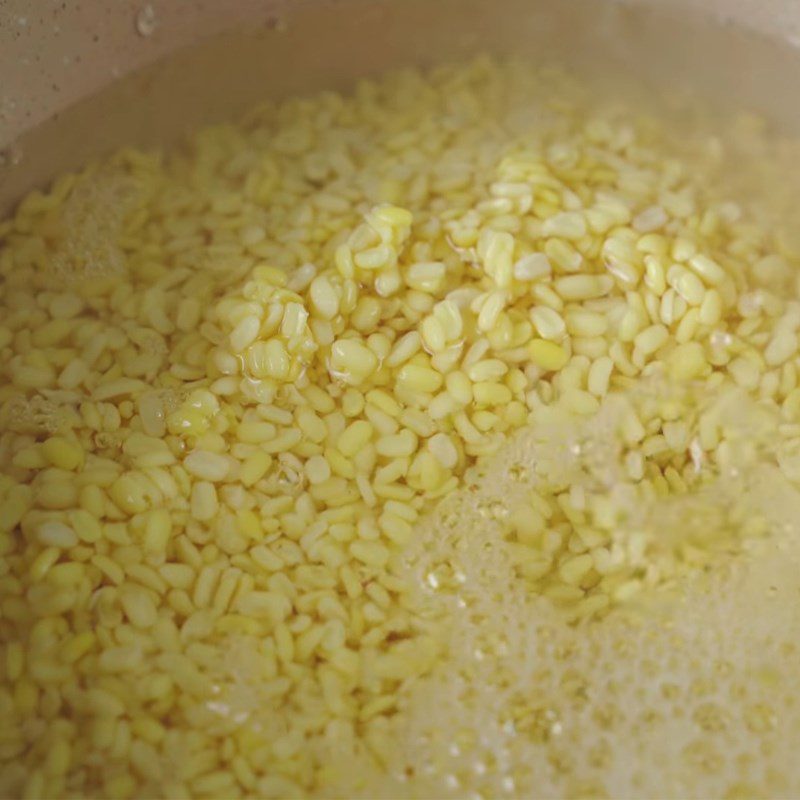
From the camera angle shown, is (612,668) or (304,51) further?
(304,51)

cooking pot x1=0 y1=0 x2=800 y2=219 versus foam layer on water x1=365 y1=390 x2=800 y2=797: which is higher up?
cooking pot x1=0 y1=0 x2=800 y2=219

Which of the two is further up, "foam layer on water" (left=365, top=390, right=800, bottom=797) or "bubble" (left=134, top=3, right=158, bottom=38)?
"bubble" (left=134, top=3, right=158, bottom=38)

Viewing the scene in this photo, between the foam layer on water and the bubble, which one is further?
the bubble

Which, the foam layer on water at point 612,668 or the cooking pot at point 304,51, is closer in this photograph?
the foam layer on water at point 612,668

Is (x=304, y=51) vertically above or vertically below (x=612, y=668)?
above

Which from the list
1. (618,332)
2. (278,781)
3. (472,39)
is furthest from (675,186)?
(278,781)

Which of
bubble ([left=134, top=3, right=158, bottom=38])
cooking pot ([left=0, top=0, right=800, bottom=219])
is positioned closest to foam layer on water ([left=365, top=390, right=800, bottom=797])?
cooking pot ([left=0, top=0, right=800, bottom=219])

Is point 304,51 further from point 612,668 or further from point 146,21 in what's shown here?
point 612,668

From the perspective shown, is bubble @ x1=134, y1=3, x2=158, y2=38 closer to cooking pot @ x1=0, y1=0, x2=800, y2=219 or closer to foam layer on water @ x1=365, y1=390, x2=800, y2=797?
cooking pot @ x1=0, y1=0, x2=800, y2=219

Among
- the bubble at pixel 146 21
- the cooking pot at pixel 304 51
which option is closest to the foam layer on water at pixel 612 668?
the cooking pot at pixel 304 51

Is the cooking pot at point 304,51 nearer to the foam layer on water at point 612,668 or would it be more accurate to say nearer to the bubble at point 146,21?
the bubble at point 146,21

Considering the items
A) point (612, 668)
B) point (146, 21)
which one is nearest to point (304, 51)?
point (146, 21)
